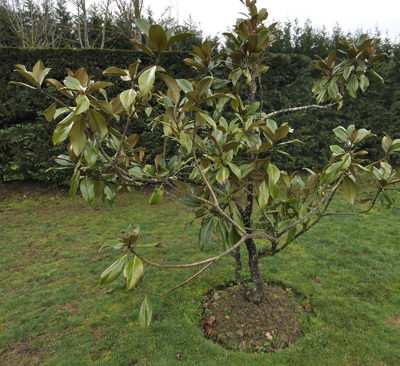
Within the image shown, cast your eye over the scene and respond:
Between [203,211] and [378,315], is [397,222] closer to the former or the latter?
[378,315]

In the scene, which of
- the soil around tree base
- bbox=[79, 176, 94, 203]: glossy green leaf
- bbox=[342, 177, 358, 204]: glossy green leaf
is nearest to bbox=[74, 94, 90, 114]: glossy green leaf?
bbox=[79, 176, 94, 203]: glossy green leaf

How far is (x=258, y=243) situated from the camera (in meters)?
4.12

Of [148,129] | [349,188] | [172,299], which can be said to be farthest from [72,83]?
[148,129]

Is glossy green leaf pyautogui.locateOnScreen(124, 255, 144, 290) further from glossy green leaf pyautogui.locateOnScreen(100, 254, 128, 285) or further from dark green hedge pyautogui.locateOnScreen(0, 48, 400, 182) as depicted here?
dark green hedge pyautogui.locateOnScreen(0, 48, 400, 182)

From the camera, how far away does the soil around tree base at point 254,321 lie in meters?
2.27

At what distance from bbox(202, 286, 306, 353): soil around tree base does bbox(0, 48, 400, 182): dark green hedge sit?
4.80m

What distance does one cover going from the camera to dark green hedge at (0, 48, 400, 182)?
6129 millimetres

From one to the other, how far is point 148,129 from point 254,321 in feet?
17.3

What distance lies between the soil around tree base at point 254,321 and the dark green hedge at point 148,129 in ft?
15.8

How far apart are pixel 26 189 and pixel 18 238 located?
2.52 metres

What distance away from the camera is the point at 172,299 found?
113 inches

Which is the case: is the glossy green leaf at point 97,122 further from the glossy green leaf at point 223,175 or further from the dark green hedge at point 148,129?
the dark green hedge at point 148,129

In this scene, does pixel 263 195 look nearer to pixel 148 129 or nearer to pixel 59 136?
pixel 59 136

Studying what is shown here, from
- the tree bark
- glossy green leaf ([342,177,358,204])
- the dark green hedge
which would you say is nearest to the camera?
glossy green leaf ([342,177,358,204])
